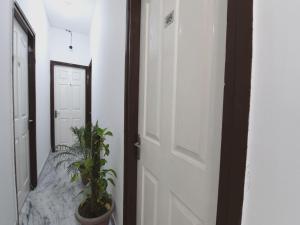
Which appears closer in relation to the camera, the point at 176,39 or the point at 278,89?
the point at 278,89

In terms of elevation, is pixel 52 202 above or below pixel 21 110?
below

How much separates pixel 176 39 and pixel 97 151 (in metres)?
1.28

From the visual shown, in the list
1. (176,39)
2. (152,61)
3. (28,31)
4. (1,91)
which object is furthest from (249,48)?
(28,31)

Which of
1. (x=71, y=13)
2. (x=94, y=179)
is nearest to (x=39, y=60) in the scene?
(x=71, y=13)

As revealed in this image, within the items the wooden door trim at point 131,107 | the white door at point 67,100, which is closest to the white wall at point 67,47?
the white door at point 67,100

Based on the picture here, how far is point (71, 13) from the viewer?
3504 millimetres

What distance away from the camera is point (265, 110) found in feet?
1.30

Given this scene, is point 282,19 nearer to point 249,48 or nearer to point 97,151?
point 249,48

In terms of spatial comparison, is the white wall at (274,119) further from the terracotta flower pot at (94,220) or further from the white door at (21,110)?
the white door at (21,110)

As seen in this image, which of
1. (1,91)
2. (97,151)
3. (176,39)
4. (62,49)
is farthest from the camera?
(62,49)

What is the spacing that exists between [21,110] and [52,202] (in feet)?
3.91

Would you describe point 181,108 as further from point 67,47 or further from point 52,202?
point 67,47

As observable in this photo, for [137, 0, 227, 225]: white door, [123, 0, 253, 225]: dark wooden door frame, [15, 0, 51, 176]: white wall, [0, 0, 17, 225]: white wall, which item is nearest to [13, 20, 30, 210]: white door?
[15, 0, 51, 176]: white wall

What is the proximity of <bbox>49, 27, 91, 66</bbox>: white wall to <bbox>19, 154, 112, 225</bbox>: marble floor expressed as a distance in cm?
275
